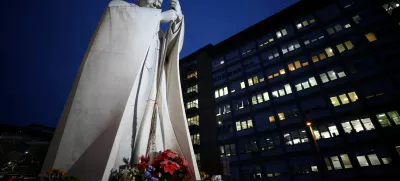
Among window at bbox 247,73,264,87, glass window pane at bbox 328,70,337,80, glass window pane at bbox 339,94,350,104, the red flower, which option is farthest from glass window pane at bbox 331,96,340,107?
the red flower

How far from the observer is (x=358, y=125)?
19.9 metres

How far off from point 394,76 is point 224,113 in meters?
19.6

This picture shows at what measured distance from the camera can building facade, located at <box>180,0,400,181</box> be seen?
1925 cm

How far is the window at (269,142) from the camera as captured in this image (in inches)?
942

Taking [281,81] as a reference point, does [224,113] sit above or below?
below

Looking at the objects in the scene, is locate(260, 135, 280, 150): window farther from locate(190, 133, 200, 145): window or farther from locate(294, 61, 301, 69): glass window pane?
locate(190, 133, 200, 145): window

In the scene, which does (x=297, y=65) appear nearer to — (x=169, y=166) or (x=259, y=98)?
(x=259, y=98)

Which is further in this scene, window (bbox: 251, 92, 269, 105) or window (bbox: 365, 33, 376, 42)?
window (bbox: 251, 92, 269, 105)

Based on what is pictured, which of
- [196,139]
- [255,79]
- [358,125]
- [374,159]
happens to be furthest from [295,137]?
[196,139]

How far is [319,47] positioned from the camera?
25.6 meters

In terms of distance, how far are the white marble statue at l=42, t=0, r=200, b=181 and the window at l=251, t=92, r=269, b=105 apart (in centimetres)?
2502

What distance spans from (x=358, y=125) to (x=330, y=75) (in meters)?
6.41

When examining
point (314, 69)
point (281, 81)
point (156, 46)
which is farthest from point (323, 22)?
point (156, 46)

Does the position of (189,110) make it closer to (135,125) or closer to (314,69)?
(314,69)
